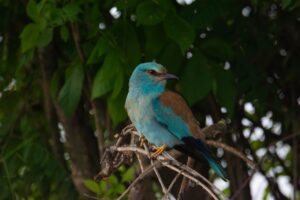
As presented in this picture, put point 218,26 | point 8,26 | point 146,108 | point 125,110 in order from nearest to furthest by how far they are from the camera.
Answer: point 146,108, point 125,110, point 218,26, point 8,26

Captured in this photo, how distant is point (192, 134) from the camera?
Answer: 439 centimetres

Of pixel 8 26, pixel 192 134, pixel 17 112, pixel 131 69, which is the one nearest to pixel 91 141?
pixel 17 112

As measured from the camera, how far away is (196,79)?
4.70m

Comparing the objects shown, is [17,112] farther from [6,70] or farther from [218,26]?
[218,26]

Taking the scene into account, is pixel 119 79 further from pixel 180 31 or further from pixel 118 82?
pixel 180 31

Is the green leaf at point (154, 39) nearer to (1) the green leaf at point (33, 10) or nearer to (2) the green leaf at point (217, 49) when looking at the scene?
(2) the green leaf at point (217, 49)

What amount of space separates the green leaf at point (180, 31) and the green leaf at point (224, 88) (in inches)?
18.4

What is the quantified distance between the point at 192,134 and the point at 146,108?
0.31 metres

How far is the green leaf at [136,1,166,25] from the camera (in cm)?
443

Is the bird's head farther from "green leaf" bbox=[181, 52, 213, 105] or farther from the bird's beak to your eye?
"green leaf" bbox=[181, 52, 213, 105]

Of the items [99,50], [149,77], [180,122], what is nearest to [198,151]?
[180,122]

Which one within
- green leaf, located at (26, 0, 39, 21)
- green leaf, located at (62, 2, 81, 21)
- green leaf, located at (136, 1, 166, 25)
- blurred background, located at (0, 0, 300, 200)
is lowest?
blurred background, located at (0, 0, 300, 200)

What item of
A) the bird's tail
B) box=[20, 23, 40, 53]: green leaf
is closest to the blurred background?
box=[20, 23, 40, 53]: green leaf

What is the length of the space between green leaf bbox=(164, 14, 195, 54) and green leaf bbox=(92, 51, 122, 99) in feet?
1.14
